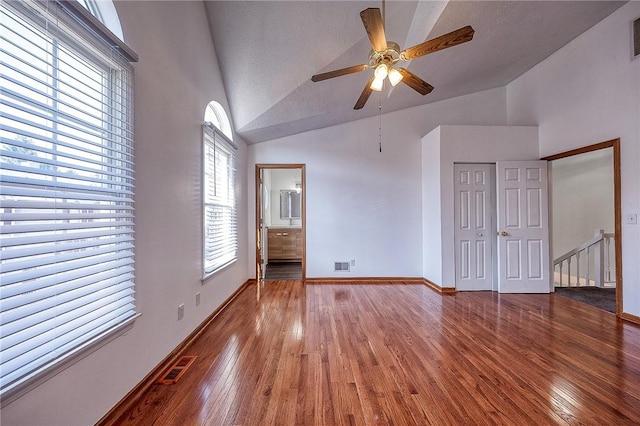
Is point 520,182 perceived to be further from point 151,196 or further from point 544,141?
point 151,196

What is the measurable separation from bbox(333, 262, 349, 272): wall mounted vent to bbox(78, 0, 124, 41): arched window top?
4163 mm

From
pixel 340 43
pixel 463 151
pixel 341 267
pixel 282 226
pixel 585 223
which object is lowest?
pixel 341 267

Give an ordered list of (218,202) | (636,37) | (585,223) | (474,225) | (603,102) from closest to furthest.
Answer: (636,37)
(603,102)
(218,202)
(474,225)
(585,223)

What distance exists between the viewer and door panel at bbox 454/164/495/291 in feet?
14.2

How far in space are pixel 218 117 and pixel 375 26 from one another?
248 centimetres

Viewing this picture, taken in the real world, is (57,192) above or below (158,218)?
above

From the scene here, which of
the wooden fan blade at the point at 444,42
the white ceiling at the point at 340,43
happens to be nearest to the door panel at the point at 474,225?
the white ceiling at the point at 340,43

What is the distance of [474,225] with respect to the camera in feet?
14.2

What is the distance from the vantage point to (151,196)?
2027 mm

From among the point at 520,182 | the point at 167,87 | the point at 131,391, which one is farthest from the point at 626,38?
the point at 131,391

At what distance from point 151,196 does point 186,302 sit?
43.8 inches

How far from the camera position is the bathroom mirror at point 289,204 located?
7578 millimetres

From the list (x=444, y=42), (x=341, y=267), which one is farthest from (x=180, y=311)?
(x=444, y=42)

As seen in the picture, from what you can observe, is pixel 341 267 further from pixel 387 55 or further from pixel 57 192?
pixel 57 192
